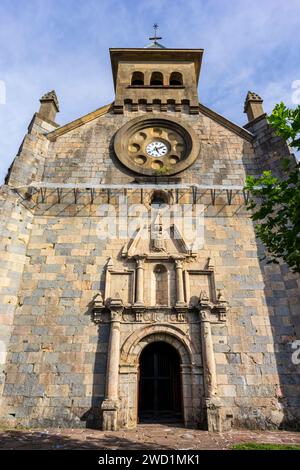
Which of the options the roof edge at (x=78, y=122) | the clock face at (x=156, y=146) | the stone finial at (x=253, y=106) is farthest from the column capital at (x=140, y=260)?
the stone finial at (x=253, y=106)

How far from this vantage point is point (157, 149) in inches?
617

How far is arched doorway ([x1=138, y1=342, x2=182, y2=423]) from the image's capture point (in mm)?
10469

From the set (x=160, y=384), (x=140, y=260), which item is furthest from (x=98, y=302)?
(x=160, y=384)

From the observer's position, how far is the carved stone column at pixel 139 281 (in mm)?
11305

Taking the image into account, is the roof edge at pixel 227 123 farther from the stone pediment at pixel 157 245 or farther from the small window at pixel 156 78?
the stone pediment at pixel 157 245

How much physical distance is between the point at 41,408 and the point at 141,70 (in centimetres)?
1787

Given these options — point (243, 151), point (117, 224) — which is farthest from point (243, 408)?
point (243, 151)

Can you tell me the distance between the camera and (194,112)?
16781mm

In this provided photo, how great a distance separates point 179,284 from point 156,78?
13.4 meters

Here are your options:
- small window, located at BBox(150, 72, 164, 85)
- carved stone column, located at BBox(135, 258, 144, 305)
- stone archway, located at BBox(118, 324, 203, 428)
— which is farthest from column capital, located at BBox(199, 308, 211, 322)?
small window, located at BBox(150, 72, 164, 85)

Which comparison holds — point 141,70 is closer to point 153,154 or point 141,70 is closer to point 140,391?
point 153,154

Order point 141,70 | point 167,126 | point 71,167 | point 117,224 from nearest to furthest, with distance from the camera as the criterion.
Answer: point 117,224
point 71,167
point 167,126
point 141,70

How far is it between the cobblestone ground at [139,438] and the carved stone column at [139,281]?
388 cm

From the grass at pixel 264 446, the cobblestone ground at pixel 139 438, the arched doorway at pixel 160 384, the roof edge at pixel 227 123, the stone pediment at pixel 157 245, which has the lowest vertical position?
the grass at pixel 264 446
